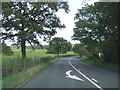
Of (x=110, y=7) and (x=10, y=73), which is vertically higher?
(x=110, y=7)

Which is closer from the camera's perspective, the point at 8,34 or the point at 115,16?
the point at 115,16

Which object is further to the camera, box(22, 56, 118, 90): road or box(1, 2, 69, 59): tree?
box(1, 2, 69, 59): tree

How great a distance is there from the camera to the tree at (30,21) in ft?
82.9

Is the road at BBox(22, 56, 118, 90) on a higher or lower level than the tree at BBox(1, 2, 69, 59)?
lower

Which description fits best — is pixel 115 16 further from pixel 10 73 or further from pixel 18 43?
pixel 18 43

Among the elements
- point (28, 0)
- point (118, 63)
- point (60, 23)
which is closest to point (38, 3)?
point (28, 0)

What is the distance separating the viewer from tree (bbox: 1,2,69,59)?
25281mm

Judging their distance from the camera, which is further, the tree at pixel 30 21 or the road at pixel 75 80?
the tree at pixel 30 21

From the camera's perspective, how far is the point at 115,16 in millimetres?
18906

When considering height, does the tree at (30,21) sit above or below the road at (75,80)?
above

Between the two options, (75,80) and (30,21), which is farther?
(30,21)

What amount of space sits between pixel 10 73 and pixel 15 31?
16260mm

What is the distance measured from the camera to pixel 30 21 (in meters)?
26.3

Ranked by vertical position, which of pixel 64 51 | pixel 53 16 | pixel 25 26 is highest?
pixel 53 16
